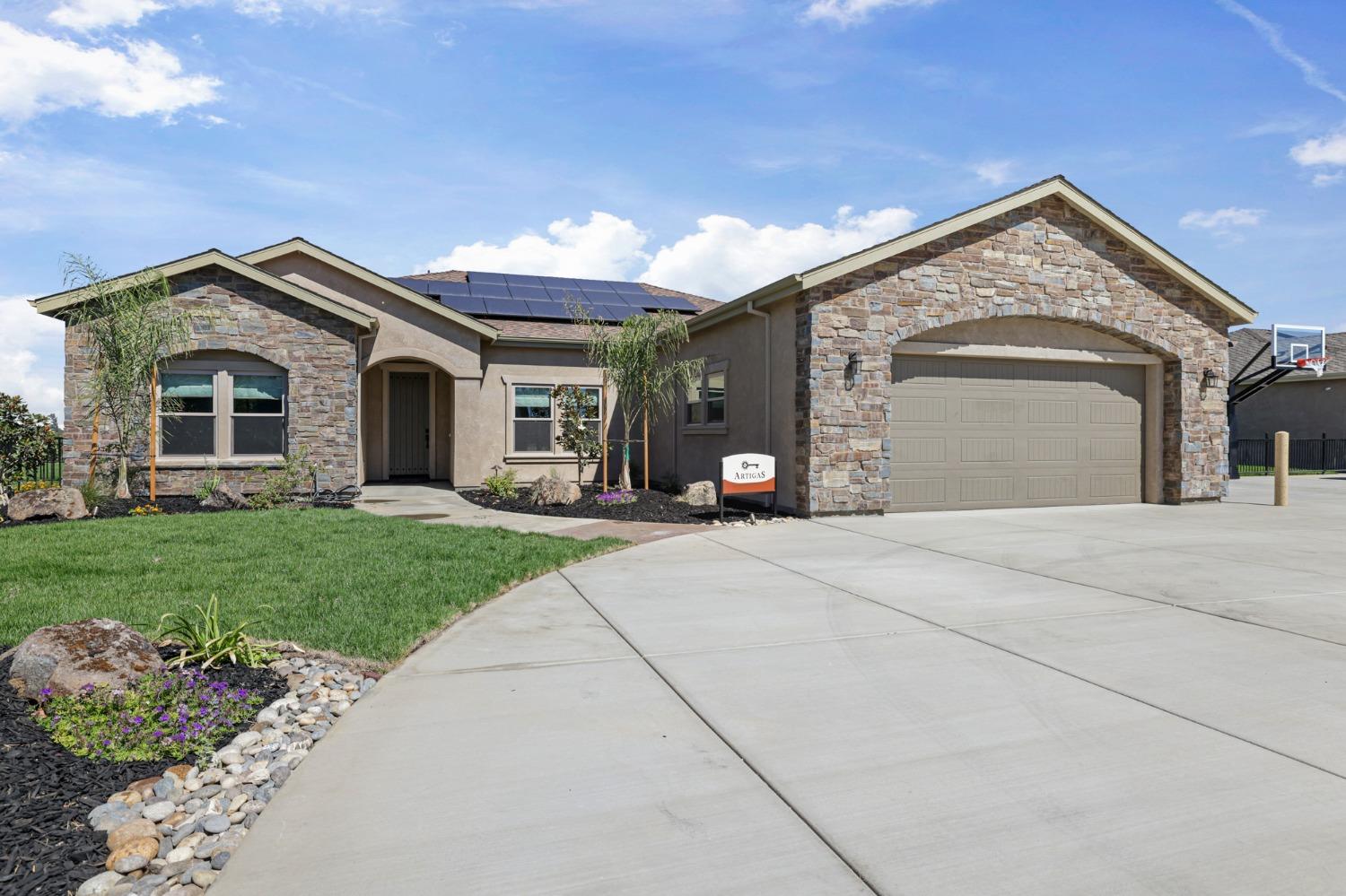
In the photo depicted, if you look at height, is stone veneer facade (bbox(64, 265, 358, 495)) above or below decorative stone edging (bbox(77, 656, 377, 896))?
above

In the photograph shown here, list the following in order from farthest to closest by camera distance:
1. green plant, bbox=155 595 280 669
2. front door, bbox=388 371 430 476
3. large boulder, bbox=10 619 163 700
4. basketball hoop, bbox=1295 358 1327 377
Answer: basketball hoop, bbox=1295 358 1327 377 → front door, bbox=388 371 430 476 → green plant, bbox=155 595 280 669 → large boulder, bbox=10 619 163 700

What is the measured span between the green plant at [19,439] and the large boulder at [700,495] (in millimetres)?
11375

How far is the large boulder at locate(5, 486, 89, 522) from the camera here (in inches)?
434

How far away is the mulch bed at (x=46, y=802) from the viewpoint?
256 centimetres

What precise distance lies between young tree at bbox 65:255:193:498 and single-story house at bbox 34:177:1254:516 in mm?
524

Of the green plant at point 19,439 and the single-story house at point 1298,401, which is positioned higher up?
the single-story house at point 1298,401

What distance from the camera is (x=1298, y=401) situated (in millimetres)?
29312

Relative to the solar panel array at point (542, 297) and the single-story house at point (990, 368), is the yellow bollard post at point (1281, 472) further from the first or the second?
the solar panel array at point (542, 297)

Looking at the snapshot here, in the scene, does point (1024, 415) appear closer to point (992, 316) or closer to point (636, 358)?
point (992, 316)

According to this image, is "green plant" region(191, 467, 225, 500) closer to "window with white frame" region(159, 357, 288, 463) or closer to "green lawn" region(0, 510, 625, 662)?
"window with white frame" region(159, 357, 288, 463)

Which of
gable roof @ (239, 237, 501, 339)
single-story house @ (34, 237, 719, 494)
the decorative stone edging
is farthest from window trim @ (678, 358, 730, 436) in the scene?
the decorative stone edging

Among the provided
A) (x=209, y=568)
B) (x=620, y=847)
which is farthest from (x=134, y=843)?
(x=209, y=568)

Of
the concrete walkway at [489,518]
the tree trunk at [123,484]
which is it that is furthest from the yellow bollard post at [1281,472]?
the tree trunk at [123,484]

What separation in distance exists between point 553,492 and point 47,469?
35.0ft
